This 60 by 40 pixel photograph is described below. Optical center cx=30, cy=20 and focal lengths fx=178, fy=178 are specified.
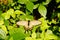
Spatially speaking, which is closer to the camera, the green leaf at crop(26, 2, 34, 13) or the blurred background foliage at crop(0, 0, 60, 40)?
the blurred background foliage at crop(0, 0, 60, 40)

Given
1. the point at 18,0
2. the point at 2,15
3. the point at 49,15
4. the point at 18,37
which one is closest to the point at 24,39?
the point at 18,37

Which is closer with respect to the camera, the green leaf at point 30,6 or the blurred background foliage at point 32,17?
the blurred background foliage at point 32,17

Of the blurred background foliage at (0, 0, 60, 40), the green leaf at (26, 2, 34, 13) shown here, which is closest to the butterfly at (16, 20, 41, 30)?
the blurred background foliage at (0, 0, 60, 40)

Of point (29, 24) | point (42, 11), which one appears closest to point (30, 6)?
point (42, 11)

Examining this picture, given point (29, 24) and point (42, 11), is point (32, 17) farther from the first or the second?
point (29, 24)

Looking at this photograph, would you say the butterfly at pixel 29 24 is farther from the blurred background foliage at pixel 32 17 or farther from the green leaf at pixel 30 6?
the green leaf at pixel 30 6

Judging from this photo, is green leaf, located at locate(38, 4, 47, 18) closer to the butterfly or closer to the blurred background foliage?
the blurred background foliage

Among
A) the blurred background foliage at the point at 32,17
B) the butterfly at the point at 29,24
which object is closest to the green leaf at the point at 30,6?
the blurred background foliage at the point at 32,17

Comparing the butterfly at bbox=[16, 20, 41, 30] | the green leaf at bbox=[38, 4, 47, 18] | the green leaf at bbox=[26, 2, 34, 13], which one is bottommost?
the butterfly at bbox=[16, 20, 41, 30]

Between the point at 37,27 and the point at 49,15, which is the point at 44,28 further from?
the point at 49,15
